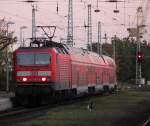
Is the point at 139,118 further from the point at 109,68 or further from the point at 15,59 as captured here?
the point at 109,68

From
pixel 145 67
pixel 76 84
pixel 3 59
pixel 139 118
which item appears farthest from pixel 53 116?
pixel 145 67

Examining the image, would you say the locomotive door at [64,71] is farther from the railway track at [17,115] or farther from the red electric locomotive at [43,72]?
the railway track at [17,115]

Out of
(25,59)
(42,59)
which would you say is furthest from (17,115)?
(25,59)

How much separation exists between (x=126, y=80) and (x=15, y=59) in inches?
3921

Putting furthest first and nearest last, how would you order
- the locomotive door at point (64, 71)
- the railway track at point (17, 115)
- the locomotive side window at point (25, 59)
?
the locomotive door at point (64, 71) → the locomotive side window at point (25, 59) → the railway track at point (17, 115)

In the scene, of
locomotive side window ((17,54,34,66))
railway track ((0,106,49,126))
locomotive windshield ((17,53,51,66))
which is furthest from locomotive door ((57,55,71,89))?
railway track ((0,106,49,126))

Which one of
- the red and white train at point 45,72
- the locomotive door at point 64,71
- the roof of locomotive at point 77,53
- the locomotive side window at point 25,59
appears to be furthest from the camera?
the roof of locomotive at point 77,53

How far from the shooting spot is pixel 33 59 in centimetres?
3541

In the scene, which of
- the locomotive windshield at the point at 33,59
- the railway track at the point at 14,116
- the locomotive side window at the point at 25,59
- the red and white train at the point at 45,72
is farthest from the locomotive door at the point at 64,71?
the railway track at the point at 14,116

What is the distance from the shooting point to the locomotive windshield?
115ft

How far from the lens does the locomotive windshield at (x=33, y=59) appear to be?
1380 inches

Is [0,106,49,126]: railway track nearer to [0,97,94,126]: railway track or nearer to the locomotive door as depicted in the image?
[0,97,94,126]: railway track

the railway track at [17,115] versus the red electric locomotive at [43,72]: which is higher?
the red electric locomotive at [43,72]

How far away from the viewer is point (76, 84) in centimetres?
4016
